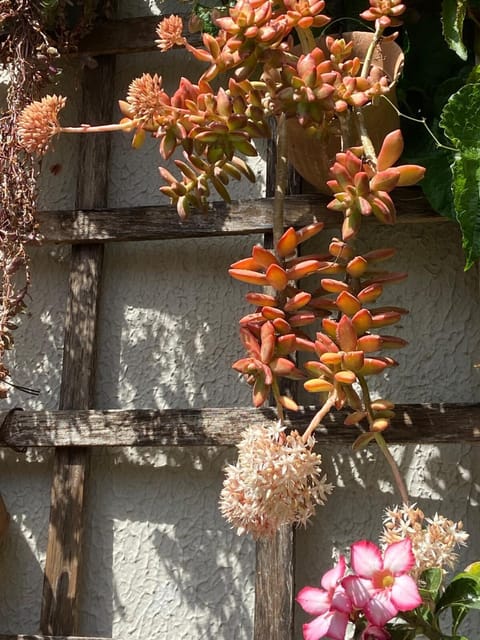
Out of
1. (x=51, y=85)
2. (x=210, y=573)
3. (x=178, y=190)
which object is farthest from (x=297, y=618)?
(x=51, y=85)

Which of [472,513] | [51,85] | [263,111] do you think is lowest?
[472,513]

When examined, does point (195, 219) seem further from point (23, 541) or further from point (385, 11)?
point (23, 541)

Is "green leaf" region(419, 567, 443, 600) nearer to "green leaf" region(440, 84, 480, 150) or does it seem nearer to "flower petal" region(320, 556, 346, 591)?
"flower petal" region(320, 556, 346, 591)

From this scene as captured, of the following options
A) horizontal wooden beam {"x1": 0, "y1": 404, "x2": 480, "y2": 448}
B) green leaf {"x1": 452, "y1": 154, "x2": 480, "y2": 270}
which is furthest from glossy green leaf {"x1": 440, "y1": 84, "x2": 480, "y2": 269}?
horizontal wooden beam {"x1": 0, "y1": 404, "x2": 480, "y2": 448}

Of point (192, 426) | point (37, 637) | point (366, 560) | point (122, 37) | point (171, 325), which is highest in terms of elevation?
point (122, 37)

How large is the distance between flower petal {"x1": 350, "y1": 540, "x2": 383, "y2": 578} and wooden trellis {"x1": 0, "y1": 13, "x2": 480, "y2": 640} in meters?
0.31

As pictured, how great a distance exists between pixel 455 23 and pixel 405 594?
64 cm

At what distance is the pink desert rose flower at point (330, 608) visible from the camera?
756mm

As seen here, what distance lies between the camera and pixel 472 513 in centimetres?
110

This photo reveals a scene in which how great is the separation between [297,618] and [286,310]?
41cm

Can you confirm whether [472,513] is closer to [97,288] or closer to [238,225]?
[238,225]

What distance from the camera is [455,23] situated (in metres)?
1.04

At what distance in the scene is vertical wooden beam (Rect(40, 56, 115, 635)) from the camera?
3.83ft

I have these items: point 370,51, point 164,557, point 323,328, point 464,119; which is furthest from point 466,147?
point 164,557
